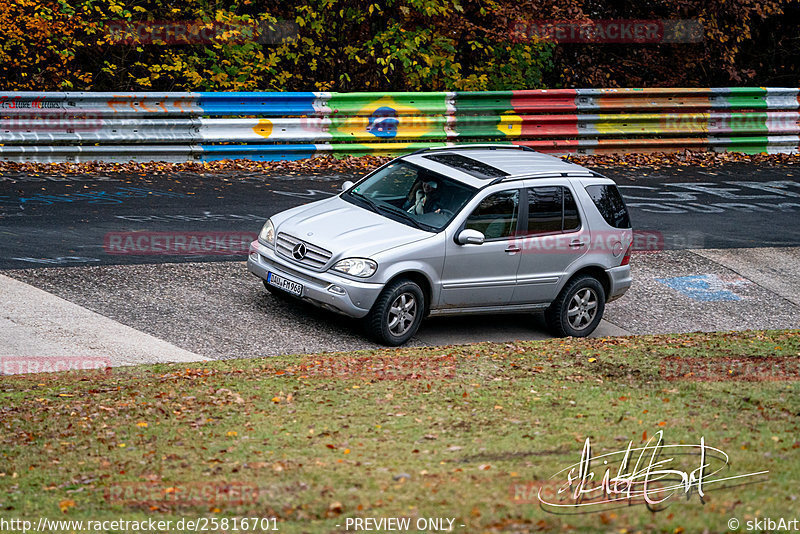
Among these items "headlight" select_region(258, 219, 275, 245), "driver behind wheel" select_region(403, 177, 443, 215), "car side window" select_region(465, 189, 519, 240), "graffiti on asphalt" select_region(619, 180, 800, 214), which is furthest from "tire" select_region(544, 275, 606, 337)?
"graffiti on asphalt" select_region(619, 180, 800, 214)

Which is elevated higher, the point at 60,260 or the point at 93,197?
the point at 93,197

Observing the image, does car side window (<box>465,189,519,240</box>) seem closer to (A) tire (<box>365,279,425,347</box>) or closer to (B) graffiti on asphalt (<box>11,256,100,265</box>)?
(A) tire (<box>365,279,425,347</box>)

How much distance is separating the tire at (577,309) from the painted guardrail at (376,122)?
784cm

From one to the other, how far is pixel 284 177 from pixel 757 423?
1125 centimetres

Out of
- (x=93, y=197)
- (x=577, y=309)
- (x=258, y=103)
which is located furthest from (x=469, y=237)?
(x=258, y=103)

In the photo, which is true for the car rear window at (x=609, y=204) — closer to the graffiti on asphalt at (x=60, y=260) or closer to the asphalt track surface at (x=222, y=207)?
the asphalt track surface at (x=222, y=207)

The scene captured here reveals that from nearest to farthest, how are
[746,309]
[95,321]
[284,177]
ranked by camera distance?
[95,321]
[746,309]
[284,177]

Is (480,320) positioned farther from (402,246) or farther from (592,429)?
(592,429)

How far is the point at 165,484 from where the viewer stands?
18.6 feet

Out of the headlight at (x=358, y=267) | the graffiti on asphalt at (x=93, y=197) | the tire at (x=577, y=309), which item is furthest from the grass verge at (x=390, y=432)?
the graffiti on asphalt at (x=93, y=197)

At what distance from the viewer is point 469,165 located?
36.1 ft

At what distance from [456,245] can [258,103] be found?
8.28m

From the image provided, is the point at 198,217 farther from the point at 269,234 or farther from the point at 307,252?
the point at 307,252

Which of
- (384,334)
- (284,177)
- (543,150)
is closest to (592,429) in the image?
(384,334)
